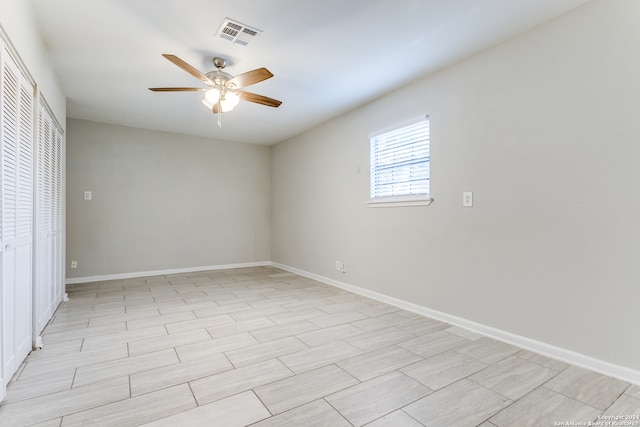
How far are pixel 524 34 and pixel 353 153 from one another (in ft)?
7.06

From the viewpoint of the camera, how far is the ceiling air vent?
90.0 inches

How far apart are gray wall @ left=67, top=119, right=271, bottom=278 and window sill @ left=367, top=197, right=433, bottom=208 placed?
305 cm

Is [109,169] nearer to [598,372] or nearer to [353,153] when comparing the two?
[353,153]

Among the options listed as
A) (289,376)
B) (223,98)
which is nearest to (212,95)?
(223,98)

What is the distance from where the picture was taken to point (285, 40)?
251 cm

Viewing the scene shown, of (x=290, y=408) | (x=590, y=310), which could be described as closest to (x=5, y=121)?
(x=290, y=408)

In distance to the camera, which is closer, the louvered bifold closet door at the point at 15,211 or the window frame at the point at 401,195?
the louvered bifold closet door at the point at 15,211

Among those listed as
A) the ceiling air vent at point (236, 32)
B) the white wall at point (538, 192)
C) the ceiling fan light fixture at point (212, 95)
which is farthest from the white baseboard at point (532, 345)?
the ceiling air vent at point (236, 32)

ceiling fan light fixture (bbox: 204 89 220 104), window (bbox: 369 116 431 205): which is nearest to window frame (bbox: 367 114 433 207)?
window (bbox: 369 116 431 205)

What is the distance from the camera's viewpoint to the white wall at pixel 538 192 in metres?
1.93

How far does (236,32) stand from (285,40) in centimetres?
38

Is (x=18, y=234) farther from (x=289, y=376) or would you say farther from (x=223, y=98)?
(x=289, y=376)

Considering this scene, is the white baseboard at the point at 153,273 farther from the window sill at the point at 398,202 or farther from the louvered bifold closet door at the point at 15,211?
the window sill at the point at 398,202

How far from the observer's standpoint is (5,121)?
177 cm
